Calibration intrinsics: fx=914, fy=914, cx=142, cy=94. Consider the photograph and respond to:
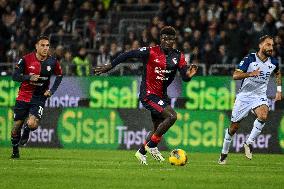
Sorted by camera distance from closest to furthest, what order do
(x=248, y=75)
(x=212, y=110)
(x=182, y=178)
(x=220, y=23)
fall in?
(x=182, y=178) → (x=248, y=75) → (x=212, y=110) → (x=220, y=23)

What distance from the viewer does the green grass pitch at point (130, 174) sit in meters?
13.1

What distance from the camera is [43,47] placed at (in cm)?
1986

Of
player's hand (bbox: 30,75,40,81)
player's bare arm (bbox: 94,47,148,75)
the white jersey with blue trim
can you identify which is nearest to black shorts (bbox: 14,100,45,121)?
player's hand (bbox: 30,75,40,81)

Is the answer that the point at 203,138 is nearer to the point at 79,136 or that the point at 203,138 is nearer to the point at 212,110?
the point at 212,110

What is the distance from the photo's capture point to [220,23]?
93.8ft

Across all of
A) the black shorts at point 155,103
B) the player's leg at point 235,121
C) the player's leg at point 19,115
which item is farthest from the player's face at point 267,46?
the player's leg at point 19,115

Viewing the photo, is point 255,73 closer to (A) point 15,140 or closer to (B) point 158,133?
(B) point 158,133

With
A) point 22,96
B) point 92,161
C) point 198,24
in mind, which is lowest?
point 92,161

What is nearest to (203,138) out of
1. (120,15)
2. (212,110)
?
(212,110)

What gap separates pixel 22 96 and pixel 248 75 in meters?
5.23

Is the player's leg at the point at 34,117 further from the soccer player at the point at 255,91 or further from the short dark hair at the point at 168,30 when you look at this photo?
the soccer player at the point at 255,91

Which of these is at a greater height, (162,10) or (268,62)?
(162,10)

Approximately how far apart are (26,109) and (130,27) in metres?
12.3

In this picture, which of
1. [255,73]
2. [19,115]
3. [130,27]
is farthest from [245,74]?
[130,27]
